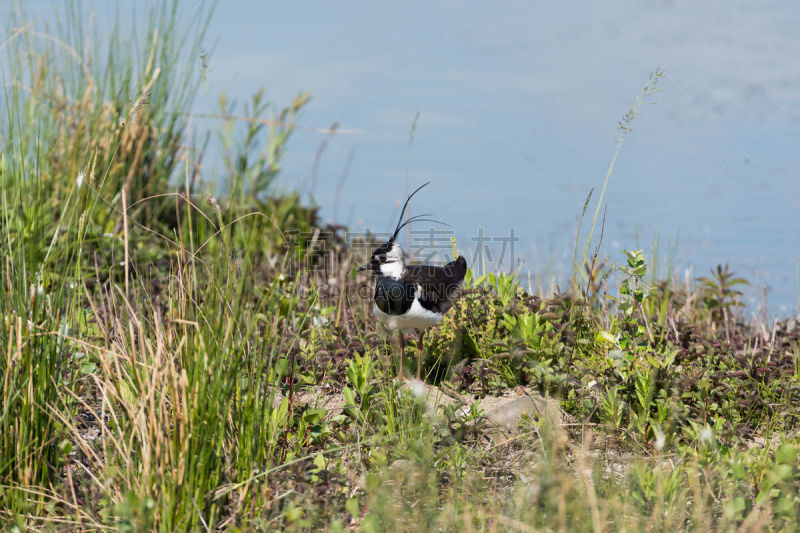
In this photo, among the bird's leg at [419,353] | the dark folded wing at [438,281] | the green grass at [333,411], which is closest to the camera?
the green grass at [333,411]

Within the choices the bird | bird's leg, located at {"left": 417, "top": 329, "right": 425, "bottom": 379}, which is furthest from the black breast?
bird's leg, located at {"left": 417, "top": 329, "right": 425, "bottom": 379}

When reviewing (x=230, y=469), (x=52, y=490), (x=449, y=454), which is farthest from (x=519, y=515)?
(x=52, y=490)

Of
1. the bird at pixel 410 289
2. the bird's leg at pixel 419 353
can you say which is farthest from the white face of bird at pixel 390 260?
the bird's leg at pixel 419 353

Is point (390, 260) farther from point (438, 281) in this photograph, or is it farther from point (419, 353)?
point (419, 353)

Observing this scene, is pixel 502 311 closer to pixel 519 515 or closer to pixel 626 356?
pixel 626 356

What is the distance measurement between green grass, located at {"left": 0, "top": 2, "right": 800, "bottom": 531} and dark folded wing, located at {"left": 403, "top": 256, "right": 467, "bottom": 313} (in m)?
0.19

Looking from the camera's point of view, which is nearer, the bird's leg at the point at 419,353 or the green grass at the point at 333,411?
the green grass at the point at 333,411

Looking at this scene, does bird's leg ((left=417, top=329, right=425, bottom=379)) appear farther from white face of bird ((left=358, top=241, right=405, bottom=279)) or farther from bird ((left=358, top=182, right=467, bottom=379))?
white face of bird ((left=358, top=241, right=405, bottom=279))

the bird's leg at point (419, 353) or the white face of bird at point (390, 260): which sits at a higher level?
the white face of bird at point (390, 260)

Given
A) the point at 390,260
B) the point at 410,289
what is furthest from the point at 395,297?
the point at 390,260

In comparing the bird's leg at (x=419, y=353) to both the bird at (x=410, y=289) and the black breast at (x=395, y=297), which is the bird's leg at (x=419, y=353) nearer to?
the bird at (x=410, y=289)

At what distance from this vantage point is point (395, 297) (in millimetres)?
4719

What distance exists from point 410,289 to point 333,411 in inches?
39.3

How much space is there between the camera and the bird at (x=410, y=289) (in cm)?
471
